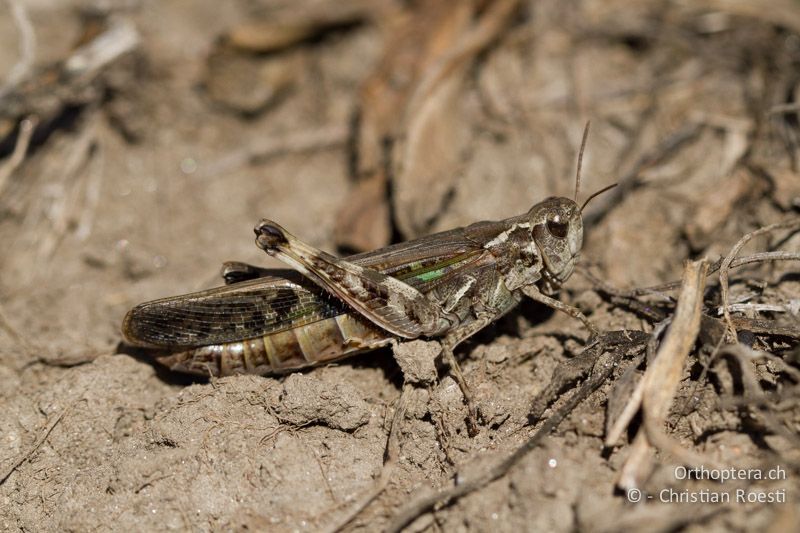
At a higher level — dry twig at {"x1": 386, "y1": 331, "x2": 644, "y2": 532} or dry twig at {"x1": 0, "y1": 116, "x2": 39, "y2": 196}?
dry twig at {"x1": 0, "y1": 116, "x2": 39, "y2": 196}

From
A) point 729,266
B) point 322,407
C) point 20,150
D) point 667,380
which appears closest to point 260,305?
point 322,407

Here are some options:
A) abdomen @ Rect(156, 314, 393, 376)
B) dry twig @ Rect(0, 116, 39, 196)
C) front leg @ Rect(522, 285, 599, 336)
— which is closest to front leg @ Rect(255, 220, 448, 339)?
abdomen @ Rect(156, 314, 393, 376)

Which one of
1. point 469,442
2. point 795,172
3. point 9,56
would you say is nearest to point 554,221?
point 469,442

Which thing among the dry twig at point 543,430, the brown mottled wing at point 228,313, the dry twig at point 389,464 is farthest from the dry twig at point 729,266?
the brown mottled wing at point 228,313

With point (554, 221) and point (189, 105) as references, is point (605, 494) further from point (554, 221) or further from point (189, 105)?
point (189, 105)

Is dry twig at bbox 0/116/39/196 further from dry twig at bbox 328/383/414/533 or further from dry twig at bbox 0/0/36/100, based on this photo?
dry twig at bbox 328/383/414/533

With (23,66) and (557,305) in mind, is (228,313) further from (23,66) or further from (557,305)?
(23,66)
